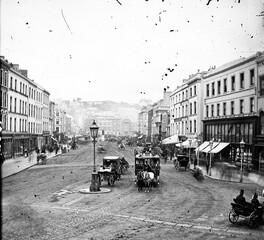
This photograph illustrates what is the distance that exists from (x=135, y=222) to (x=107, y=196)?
19.5ft

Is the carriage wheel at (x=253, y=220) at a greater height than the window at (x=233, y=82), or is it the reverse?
the window at (x=233, y=82)

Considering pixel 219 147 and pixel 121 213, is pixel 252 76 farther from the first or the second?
pixel 121 213

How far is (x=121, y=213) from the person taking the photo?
1389 centimetres

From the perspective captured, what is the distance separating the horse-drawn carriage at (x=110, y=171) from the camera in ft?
73.6

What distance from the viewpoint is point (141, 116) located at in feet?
438

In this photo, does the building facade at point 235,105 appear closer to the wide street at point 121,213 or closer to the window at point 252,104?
the window at point 252,104

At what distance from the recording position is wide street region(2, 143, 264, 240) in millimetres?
10969

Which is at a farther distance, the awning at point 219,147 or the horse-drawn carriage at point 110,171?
the awning at point 219,147


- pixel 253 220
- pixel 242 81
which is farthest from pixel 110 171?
pixel 242 81

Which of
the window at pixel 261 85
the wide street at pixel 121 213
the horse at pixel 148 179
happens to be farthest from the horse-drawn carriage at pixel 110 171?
the window at pixel 261 85

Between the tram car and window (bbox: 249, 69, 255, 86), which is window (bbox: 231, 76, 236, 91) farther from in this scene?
the tram car

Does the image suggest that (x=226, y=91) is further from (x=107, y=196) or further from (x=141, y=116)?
(x=141, y=116)

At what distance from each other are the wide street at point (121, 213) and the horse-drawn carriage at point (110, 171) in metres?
0.91

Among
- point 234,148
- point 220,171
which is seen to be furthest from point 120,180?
point 234,148
